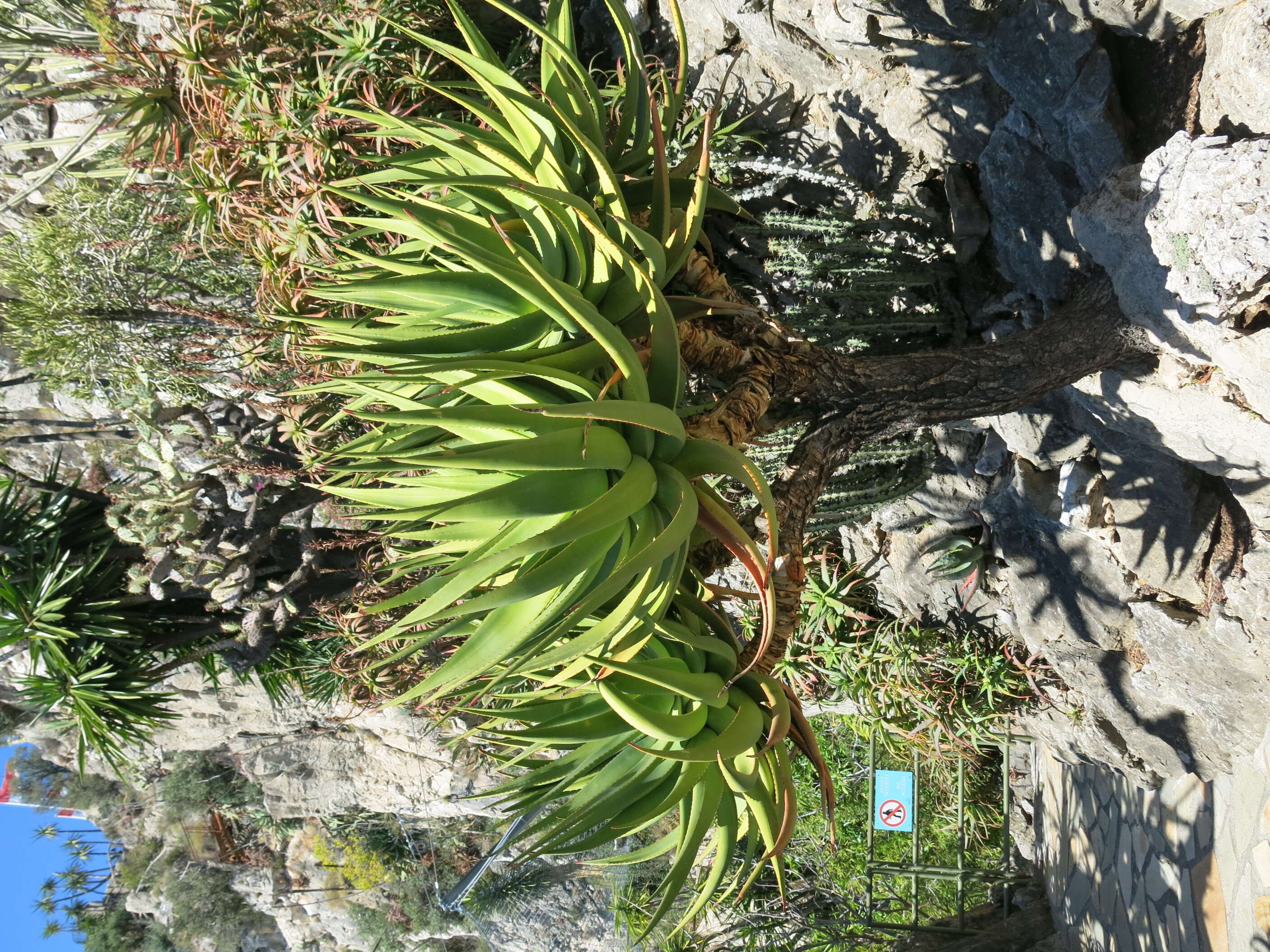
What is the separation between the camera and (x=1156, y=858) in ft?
11.7

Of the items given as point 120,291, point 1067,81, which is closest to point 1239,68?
point 1067,81

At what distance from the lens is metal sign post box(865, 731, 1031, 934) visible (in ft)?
14.7

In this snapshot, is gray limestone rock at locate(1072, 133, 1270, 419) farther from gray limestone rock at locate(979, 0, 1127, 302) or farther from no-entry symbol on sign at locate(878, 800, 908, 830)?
no-entry symbol on sign at locate(878, 800, 908, 830)

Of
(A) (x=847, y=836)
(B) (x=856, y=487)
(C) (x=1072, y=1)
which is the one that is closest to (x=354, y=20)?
(C) (x=1072, y=1)

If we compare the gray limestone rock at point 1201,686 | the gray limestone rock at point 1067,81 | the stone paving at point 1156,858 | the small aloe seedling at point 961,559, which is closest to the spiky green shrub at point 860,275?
the gray limestone rock at point 1067,81

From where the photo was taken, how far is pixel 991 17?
2381 millimetres

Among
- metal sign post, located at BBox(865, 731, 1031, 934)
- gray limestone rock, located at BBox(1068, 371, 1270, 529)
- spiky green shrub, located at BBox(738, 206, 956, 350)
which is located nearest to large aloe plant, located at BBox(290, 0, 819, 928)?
spiky green shrub, located at BBox(738, 206, 956, 350)

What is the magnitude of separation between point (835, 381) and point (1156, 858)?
333 cm

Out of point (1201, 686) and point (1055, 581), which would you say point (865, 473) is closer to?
point (1055, 581)

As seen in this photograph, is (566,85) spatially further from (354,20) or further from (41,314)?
(41,314)

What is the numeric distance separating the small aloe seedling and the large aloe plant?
2.64 metres

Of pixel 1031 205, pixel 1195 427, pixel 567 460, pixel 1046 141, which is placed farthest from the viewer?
pixel 1031 205

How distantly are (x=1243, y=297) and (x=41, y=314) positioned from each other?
18.1 ft

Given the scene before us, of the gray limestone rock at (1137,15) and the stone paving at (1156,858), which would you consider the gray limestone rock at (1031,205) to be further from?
the stone paving at (1156,858)
